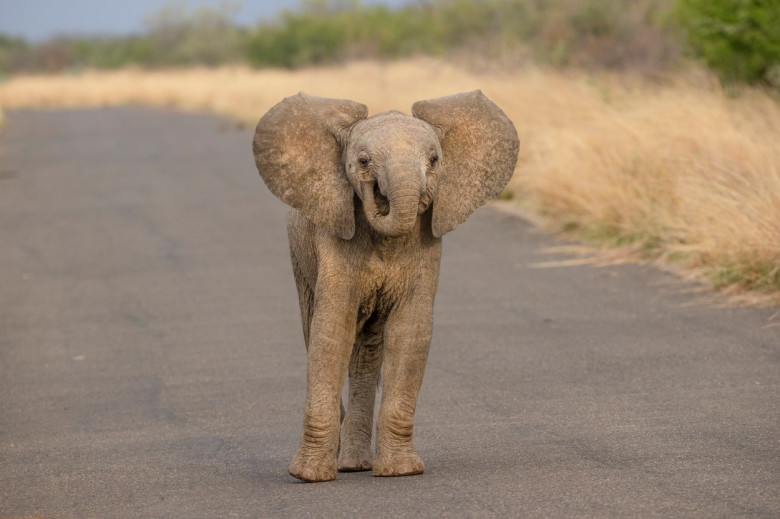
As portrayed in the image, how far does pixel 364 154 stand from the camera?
18.9ft

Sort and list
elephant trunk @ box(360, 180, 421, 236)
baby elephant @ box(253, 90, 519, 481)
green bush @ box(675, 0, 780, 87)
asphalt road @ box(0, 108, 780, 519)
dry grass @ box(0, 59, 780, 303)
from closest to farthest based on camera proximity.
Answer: elephant trunk @ box(360, 180, 421, 236) < asphalt road @ box(0, 108, 780, 519) < baby elephant @ box(253, 90, 519, 481) < dry grass @ box(0, 59, 780, 303) < green bush @ box(675, 0, 780, 87)

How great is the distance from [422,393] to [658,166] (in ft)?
19.6

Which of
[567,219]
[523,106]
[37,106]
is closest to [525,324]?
[567,219]

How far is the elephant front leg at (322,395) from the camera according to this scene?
6.02m

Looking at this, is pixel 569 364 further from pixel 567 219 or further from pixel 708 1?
pixel 708 1

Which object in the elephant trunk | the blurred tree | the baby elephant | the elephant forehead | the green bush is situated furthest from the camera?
the blurred tree

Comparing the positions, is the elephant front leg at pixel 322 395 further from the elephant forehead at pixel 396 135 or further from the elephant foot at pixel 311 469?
the elephant forehead at pixel 396 135

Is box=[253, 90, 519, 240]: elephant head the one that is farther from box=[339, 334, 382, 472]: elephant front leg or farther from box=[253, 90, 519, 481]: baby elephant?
box=[339, 334, 382, 472]: elephant front leg

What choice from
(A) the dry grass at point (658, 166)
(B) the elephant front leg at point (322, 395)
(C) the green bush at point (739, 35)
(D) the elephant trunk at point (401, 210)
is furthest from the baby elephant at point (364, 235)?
(C) the green bush at point (739, 35)

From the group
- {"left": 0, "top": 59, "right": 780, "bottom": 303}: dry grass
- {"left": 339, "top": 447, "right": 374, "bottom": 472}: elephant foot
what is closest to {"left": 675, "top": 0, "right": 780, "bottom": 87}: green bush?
{"left": 0, "top": 59, "right": 780, "bottom": 303}: dry grass

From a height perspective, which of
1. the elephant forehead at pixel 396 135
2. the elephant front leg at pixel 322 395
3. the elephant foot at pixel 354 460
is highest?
the elephant forehead at pixel 396 135

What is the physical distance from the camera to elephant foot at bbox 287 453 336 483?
19.8ft

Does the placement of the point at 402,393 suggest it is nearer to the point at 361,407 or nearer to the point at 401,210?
the point at 361,407

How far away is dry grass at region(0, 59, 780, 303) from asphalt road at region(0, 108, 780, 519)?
457mm
